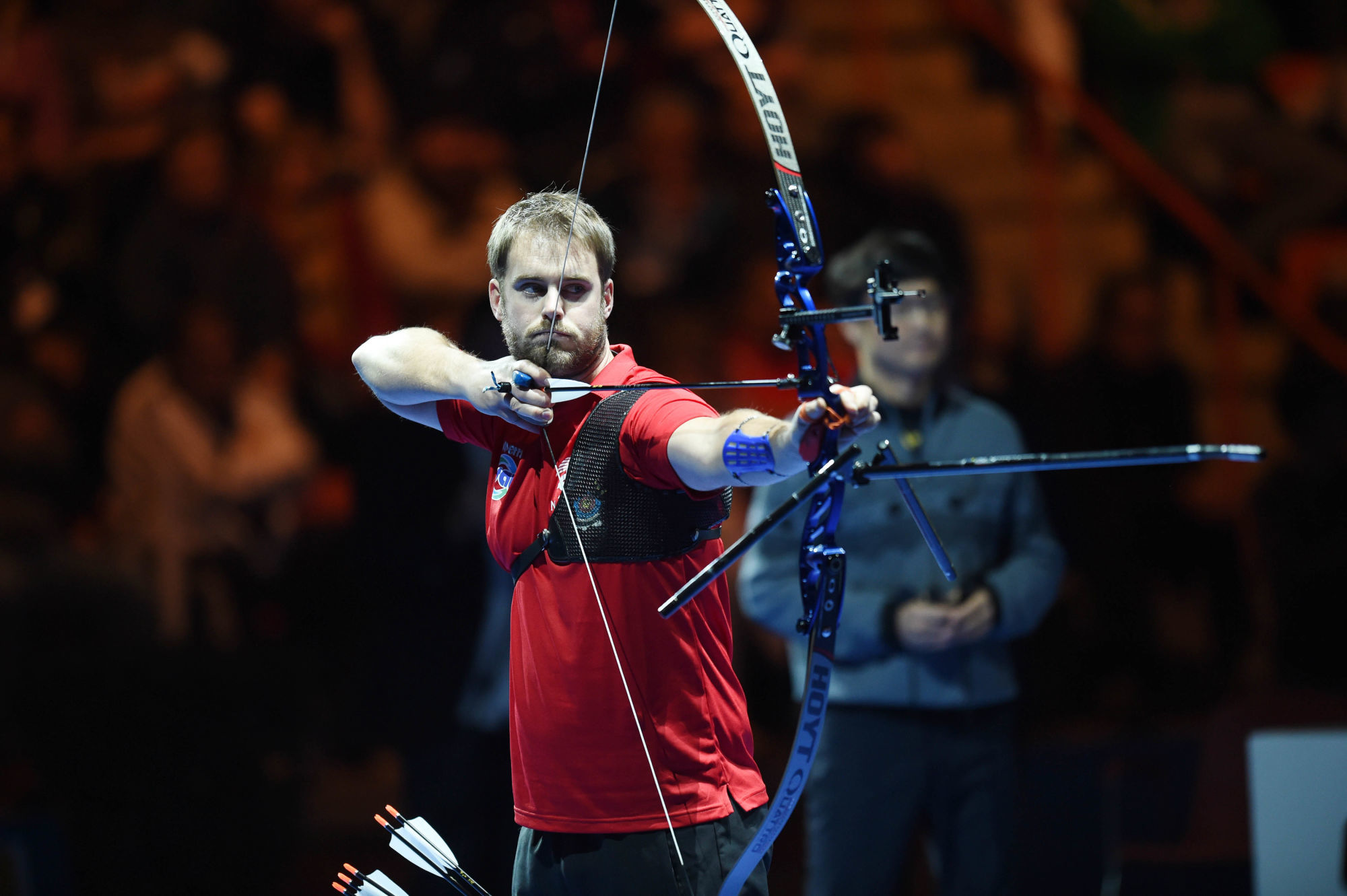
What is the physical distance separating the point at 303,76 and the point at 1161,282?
10.4ft

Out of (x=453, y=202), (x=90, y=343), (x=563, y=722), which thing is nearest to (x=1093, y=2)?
(x=453, y=202)

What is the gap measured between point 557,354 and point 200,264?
9.47 ft

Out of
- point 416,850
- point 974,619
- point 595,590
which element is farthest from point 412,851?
point 974,619

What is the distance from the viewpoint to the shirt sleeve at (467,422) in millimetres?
1921

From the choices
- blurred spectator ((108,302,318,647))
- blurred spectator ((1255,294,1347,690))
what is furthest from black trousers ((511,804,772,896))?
blurred spectator ((1255,294,1347,690))

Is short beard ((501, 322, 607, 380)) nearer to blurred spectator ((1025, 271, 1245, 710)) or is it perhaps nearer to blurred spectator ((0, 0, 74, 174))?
blurred spectator ((1025, 271, 1245, 710))

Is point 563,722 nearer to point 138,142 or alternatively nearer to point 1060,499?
point 1060,499

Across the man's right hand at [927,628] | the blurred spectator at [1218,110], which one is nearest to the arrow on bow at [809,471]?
the man's right hand at [927,628]

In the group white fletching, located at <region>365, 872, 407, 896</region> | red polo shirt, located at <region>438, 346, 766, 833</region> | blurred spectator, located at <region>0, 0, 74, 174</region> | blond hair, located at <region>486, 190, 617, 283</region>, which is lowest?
white fletching, located at <region>365, 872, 407, 896</region>

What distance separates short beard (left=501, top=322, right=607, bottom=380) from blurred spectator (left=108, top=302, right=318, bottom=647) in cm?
267

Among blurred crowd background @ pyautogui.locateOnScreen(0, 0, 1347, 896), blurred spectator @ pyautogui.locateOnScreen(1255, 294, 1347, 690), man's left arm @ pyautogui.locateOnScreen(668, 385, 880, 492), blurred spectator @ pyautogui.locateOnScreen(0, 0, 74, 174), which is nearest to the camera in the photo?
man's left arm @ pyautogui.locateOnScreen(668, 385, 880, 492)

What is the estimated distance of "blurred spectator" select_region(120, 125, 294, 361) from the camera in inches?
167

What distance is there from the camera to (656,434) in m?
1.64

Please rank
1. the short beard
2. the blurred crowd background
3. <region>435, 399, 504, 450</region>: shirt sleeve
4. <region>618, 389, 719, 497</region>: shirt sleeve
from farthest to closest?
1. the blurred crowd background
2. <region>435, 399, 504, 450</region>: shirt sleeve
3. the short beard
4. <region>618, 389, 719, 497</region>: shirt sleeve
